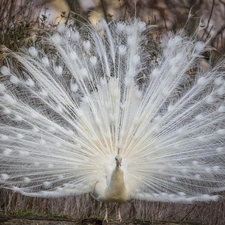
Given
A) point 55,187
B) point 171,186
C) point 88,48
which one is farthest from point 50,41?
point 171,186

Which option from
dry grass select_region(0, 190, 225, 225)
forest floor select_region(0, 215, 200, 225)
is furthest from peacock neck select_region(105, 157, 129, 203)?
dry grass select_region(0, 190, 225, 225)

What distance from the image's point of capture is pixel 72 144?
6129mm

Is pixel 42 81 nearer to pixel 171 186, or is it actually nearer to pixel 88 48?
pixel 88 48

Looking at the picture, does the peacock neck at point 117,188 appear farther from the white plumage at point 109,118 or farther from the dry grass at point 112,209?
the dry grass at point 112,209

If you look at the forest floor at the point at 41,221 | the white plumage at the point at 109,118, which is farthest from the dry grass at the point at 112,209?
the forest floor at the point at 41,221

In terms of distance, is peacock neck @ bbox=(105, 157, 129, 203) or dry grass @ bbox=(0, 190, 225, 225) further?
dry grass @ bbox=(0, 190, 225, 225)

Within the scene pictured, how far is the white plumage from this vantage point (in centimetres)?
611

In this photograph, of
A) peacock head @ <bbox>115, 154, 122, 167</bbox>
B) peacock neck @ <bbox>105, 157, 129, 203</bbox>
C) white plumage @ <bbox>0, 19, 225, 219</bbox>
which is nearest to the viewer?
peacock head @ <bbox>115, 154, 122, 167</bbox>

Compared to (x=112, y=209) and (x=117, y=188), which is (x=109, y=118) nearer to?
(x=117, y=188)

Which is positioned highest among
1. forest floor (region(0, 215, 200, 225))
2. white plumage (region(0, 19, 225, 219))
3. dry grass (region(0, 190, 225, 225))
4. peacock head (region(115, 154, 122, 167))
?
white plumage (region(0, 19, 225, 219))

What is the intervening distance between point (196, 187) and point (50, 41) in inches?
69.7

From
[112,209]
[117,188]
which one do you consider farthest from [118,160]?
[112,209]

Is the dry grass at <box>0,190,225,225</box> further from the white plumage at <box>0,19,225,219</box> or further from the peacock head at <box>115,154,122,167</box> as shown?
the peacock head at <box>115,154,122,167</box>

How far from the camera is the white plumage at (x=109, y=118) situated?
A: 611 cm
